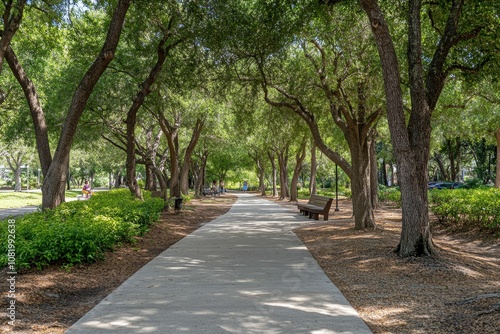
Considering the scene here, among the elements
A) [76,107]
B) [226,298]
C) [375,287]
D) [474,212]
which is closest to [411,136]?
[375,287]

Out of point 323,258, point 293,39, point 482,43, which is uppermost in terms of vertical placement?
point 293,39

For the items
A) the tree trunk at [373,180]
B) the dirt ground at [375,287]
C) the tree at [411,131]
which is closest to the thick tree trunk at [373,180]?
the tree trunk at [373,180]

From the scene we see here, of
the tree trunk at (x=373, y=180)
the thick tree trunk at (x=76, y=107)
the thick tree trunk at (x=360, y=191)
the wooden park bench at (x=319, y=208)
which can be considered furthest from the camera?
the tree trunk at (x=373, y=180)

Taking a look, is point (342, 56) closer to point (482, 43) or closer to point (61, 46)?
point (482, 43)

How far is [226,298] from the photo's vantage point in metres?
5.36

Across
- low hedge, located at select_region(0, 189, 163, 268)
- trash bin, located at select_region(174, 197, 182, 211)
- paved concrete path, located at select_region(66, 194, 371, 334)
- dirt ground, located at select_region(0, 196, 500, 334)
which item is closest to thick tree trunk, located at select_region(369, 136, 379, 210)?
trash bin, located at select_region(174, 197, 182, 211)

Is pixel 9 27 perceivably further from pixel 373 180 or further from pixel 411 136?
pixel 373 180

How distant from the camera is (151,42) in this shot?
13797 mm

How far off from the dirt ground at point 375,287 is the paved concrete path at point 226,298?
273mm

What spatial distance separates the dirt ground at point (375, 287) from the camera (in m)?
4.47

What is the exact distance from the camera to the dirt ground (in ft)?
14.7

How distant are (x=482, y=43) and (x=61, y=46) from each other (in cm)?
1303

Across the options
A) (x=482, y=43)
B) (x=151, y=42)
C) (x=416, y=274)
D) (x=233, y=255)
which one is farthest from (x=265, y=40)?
(x=416, y=274)

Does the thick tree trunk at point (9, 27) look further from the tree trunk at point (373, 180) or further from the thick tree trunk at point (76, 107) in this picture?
the tree trunk at point (373, 180)
